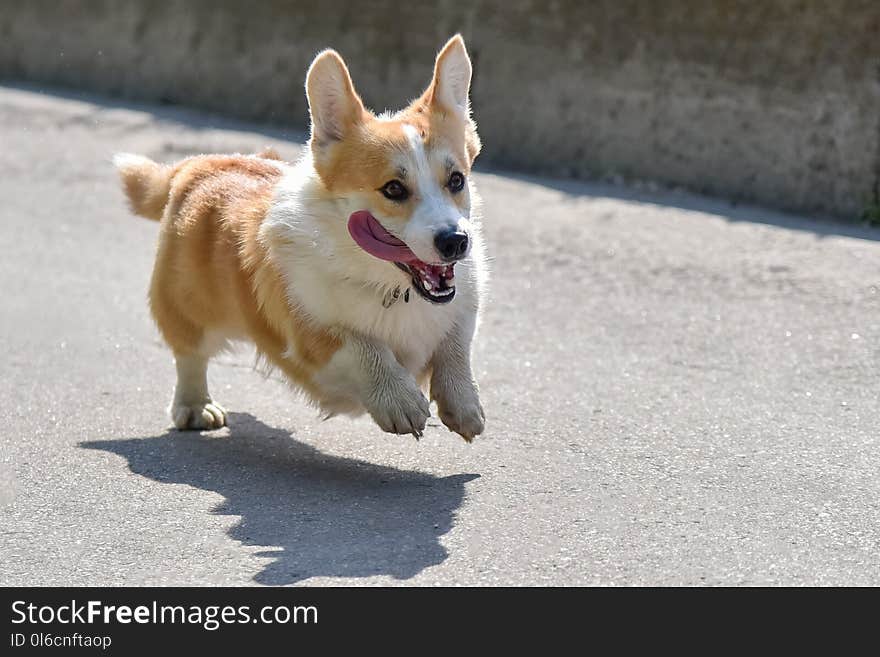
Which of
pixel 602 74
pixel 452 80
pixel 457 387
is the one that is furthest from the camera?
pixel 602 74

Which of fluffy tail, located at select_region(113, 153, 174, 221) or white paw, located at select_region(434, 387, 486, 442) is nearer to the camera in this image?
white paw, located at select_region(434, 387, 486, 442)

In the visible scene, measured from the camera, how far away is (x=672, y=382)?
652 cm

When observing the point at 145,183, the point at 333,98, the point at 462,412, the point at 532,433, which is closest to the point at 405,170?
the point at 333,98

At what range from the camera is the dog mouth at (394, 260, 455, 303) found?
4988 millimetres

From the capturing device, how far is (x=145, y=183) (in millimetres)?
6520

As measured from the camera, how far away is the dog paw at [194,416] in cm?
611

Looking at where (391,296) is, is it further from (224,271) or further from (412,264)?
(224,271)

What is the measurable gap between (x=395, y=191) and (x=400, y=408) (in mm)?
736

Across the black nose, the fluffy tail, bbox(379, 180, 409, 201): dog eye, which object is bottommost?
the fluffy tail

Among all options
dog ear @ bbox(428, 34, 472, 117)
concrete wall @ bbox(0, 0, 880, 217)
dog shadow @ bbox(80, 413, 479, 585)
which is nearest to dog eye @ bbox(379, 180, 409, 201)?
dog ear @ bbox(428, 34, 472, 117)

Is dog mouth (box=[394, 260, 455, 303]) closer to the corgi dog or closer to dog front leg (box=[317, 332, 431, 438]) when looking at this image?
the corgi dog

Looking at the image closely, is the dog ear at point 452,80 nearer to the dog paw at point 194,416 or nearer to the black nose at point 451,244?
the black nose at point 451,244

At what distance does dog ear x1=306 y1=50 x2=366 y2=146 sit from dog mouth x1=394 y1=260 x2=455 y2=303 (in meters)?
0.61

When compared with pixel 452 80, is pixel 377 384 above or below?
below
